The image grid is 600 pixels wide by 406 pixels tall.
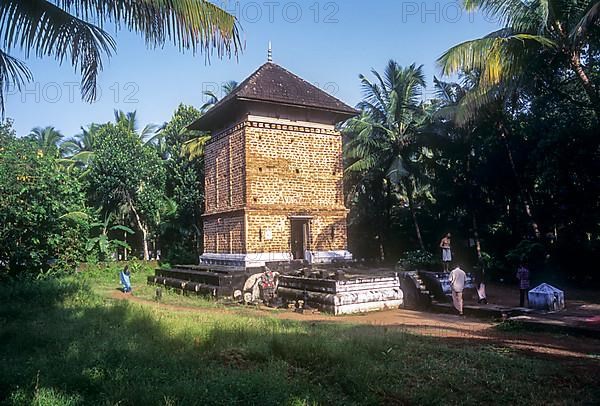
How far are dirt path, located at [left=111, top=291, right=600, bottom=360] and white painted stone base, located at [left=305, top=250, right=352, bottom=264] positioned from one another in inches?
155

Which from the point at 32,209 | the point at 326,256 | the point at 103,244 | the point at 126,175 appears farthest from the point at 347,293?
the point at 126,175

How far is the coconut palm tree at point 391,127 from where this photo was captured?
23.3 m

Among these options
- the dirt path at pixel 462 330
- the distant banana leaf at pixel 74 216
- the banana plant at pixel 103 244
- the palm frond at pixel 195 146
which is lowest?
the dirt path at pixel 462 330

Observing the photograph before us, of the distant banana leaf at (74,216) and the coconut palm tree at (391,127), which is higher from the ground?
the coconut palm tree at (391,127)

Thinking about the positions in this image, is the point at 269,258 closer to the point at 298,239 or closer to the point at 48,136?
the point at 298,239

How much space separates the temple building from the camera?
1697cm

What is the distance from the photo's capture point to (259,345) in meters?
7.06

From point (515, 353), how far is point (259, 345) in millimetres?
4013

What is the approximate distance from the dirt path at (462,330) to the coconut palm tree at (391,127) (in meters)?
11.3

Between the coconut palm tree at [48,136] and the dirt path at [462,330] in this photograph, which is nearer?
the dirt path at [462,330]

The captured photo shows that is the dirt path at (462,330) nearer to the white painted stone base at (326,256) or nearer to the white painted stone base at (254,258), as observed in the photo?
the white painted stone base at (254,258)

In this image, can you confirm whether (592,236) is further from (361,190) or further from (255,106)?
(255,106)

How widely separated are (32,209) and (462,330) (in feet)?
52.2

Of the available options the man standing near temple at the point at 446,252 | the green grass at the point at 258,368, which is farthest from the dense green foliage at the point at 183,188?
the green grass at the point at 258,368
